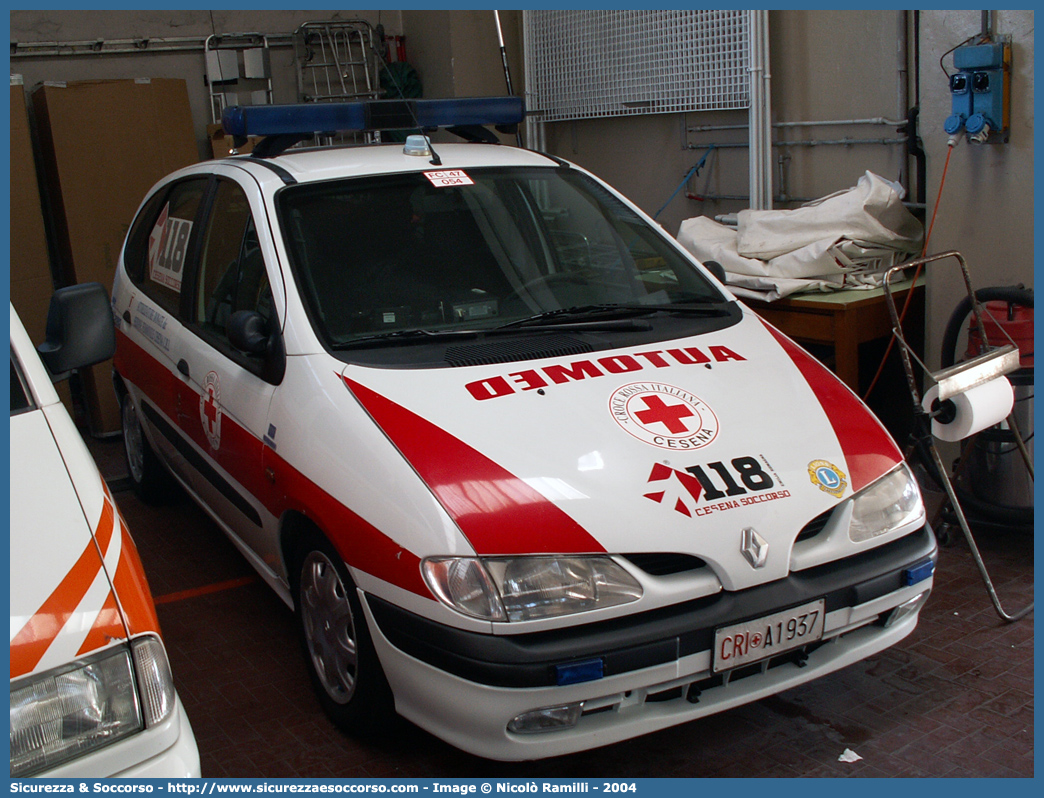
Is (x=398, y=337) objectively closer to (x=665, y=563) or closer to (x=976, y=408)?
(x=665, y=563)

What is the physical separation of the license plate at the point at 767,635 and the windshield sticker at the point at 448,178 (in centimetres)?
179

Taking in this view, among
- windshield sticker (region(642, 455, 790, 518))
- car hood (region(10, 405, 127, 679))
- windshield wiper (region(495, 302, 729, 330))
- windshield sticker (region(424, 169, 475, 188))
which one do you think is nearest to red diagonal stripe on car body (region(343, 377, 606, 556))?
windshield sticker (region(642, 455, 790, 518))

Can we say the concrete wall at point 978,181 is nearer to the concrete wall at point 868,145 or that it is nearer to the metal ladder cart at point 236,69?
the concrete wall at point 868,145

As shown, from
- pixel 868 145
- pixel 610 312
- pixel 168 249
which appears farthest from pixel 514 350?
pixel 868 145

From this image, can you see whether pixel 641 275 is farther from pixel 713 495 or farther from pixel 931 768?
pixel 931 768

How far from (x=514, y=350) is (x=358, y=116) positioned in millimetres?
1380

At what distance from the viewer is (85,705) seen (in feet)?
5.58

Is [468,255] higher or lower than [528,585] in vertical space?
higher

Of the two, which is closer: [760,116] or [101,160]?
[760,116]

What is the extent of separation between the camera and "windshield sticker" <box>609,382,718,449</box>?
2.59m

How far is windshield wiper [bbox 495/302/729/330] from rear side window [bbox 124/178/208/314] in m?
1.46

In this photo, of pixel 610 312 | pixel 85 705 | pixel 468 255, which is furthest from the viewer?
pixel 468 255

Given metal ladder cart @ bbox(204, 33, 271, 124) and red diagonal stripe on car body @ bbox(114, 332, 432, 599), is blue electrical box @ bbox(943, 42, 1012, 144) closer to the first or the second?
red diagonal stripe on car body @ bbox(114, 332, 432, 599)
